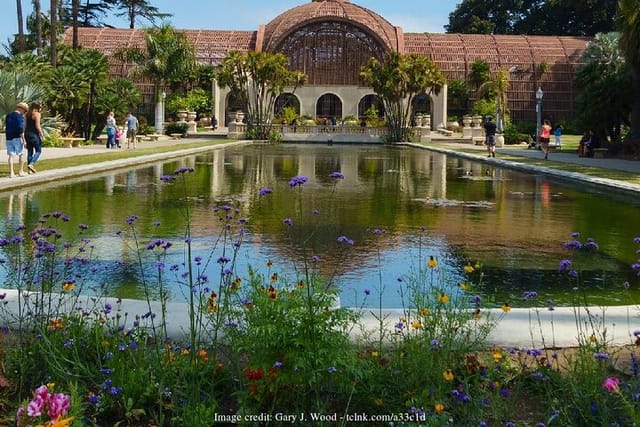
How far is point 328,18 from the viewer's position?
218 ft

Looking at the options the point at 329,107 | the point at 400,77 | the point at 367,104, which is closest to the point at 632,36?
the point at 400,77

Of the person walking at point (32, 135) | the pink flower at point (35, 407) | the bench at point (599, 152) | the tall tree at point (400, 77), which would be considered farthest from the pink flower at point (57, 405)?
the tall tree at point (400, 77)

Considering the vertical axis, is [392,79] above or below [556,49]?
below

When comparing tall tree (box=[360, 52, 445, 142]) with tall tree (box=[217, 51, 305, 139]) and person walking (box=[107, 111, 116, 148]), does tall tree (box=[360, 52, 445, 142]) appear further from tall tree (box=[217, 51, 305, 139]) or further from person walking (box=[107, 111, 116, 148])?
person walking (box=[107, 111, 116, 148])

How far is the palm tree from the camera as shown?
5012 cm

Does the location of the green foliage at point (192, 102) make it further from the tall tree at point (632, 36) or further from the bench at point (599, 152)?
the tall tree at point (632, 36)

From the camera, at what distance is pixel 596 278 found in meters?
8.34

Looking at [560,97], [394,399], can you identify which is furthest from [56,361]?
[560,97]

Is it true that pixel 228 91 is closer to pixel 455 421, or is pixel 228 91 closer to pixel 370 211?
pixel 370 211

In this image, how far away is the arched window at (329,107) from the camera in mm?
71750

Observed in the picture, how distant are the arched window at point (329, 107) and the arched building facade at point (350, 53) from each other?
3.6 inches

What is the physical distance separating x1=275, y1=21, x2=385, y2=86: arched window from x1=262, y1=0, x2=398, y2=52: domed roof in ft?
1.84

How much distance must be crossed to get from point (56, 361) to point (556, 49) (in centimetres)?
7277

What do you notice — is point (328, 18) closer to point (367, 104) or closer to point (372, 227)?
point (367, 104)
